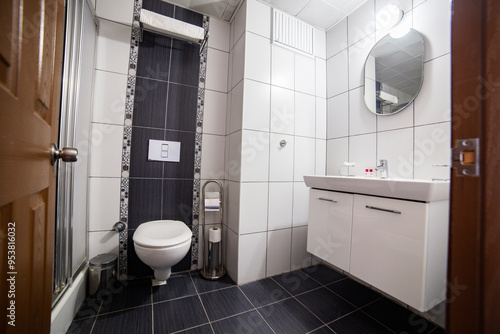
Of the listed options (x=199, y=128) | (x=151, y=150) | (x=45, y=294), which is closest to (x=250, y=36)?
(x=199, y=128)

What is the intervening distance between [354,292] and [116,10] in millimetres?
2784

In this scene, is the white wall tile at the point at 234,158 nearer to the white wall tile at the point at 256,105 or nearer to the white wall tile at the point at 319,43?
the white wall tile at the point at 256,105

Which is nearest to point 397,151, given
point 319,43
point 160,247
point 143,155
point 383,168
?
point 383,168

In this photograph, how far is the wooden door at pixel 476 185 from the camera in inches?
12.8

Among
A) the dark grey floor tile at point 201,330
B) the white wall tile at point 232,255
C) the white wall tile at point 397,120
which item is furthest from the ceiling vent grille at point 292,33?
the dark grey floor tile at point 201,330

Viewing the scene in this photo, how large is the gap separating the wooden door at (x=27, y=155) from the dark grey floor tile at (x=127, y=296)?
90 centimetres

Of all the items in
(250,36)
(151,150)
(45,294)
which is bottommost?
(45,294)

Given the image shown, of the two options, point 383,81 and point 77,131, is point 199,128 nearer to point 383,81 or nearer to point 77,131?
point 77,131

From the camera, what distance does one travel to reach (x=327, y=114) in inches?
79.2

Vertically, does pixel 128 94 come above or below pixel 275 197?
above

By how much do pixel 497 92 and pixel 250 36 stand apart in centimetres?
167

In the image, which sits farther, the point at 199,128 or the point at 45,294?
the point at 199,128

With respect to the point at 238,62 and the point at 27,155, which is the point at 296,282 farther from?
the point at 238,62

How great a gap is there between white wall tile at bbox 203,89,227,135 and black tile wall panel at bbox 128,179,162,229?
64 centimetres
